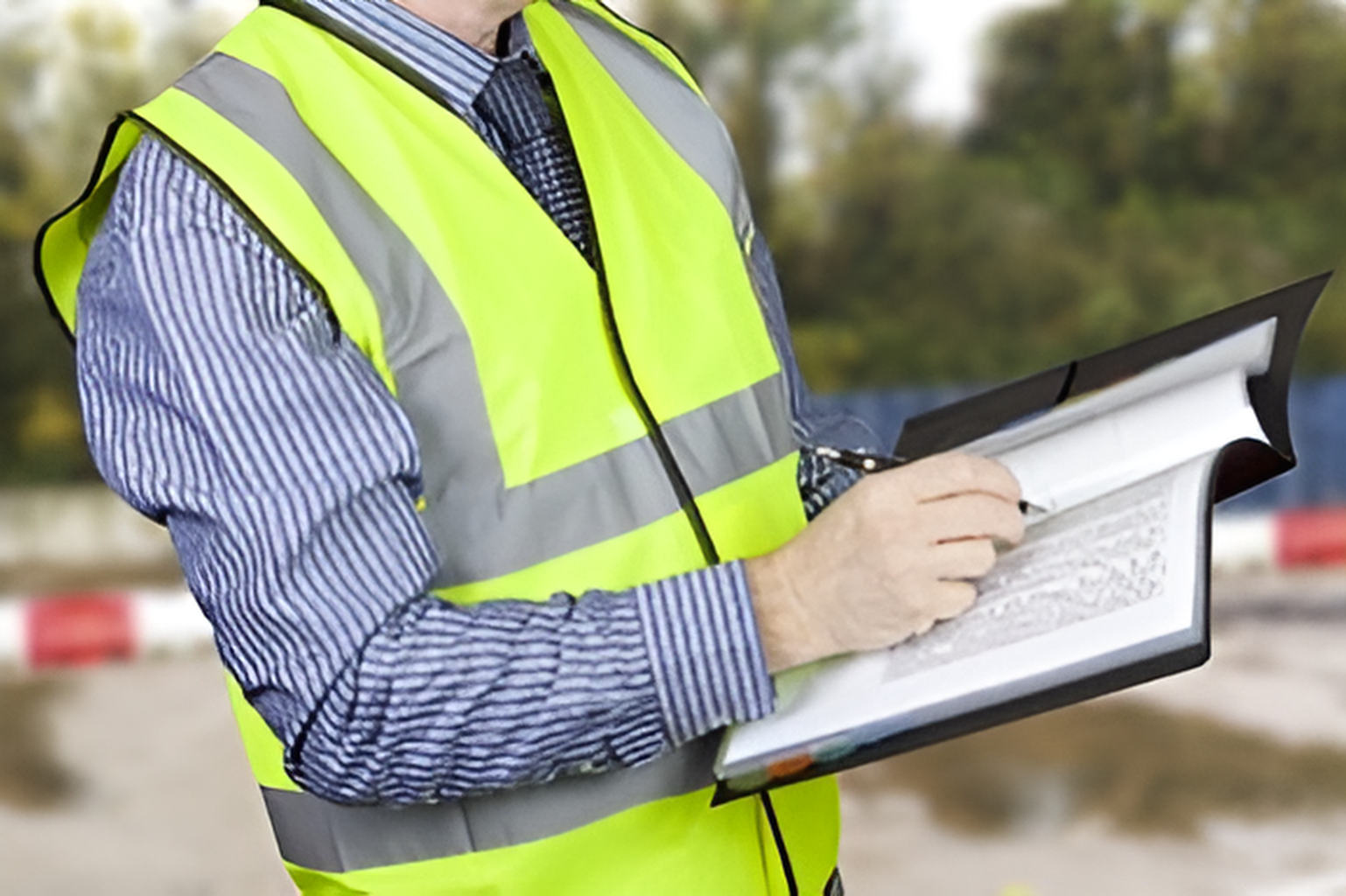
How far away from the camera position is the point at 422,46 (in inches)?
44.9

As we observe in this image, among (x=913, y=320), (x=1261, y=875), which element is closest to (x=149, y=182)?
(x=1261, y=875)

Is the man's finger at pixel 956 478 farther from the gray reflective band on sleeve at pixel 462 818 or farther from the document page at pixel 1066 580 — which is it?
the gray reflective band on sleeve at pixel 462 818

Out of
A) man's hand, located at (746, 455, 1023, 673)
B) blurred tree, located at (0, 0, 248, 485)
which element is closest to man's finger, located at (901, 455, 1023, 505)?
man's hand, located at (746, 455, 1023, 673)

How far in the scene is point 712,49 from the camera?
604 centimetres

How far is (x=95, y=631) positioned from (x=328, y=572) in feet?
13.8

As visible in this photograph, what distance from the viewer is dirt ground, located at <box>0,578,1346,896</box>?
3.34 meters

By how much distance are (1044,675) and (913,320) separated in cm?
521

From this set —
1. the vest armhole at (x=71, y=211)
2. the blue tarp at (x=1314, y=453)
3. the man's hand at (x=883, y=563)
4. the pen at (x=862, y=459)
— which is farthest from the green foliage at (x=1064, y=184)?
the man's hand at (x=883, y=563)

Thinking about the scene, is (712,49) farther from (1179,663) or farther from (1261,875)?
(1179,663)

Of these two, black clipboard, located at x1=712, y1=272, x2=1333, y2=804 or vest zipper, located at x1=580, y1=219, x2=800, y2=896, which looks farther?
vest zipper, located at x1=580, y1=219, x2=800, y2=896

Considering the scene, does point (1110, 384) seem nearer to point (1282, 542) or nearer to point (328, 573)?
point (328, 573)

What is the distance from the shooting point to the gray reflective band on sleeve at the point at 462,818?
1126mm

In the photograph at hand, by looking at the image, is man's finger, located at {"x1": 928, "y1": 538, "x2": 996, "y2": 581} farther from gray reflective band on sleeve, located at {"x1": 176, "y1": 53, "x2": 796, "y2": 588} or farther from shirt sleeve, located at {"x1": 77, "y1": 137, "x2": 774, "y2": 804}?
gray reflective band on sleeve, located at {"x1": 176, "y1": 53, "x2": 796, "y2": 588}

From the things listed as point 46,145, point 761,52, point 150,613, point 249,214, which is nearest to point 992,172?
point 761,52
